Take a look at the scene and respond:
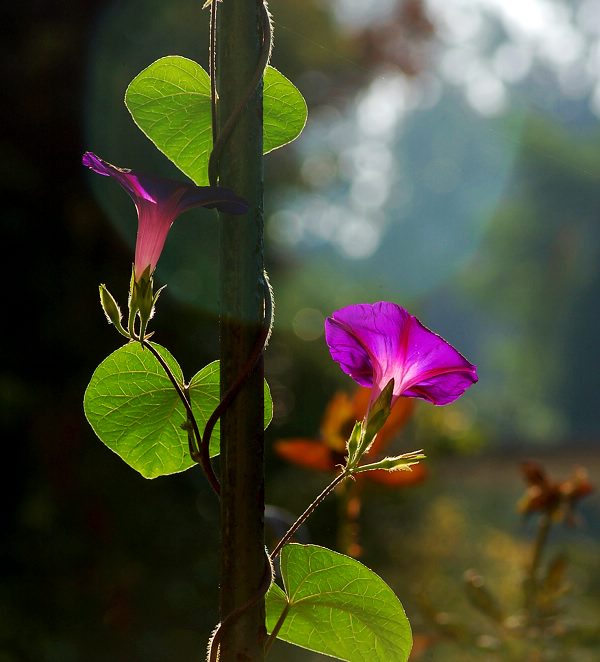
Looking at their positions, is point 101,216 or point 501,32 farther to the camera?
point 501,32

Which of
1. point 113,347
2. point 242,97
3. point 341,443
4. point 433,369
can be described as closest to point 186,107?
point 242,97

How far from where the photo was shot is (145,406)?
483mm

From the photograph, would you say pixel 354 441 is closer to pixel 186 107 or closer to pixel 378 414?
pixel 378 414

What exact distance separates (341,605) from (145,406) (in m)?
0.16

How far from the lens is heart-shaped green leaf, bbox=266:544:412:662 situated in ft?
1.46

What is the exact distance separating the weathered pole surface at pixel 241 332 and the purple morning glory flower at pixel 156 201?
0.02 m

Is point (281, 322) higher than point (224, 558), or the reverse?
point (224, 558)

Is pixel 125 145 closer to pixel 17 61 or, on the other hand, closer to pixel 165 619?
pixel 17 61

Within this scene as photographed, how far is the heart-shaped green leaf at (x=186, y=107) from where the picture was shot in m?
0.48

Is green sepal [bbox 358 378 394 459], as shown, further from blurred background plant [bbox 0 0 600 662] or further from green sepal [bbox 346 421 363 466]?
blurred background plant [bbox 0 0 600 662]

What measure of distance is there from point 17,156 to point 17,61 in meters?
0.33

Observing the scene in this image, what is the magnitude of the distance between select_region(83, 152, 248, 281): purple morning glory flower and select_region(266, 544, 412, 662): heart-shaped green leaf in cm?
17

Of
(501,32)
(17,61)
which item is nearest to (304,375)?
(17,61)

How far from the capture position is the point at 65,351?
2545mm
